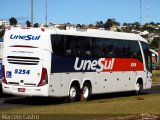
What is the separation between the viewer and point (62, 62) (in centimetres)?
2180

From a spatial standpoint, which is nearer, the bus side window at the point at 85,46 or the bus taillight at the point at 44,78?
the bus taillight at the point at 44,78

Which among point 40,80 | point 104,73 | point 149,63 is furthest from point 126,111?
point 149,63

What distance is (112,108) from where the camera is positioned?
1736 cm

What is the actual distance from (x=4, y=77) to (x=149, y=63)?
10768 millimetres

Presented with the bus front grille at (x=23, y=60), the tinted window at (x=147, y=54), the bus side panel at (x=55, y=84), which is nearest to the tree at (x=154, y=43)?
the tinted window at (x=147, y=54)

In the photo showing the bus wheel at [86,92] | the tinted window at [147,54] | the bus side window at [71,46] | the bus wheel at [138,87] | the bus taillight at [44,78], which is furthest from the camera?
the tinted window at [147,54]

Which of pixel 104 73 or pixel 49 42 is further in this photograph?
pixel 104 73

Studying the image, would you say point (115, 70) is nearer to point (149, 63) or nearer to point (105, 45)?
point (105, 45)

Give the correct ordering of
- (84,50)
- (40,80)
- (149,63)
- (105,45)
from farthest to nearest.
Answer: (149,63) < (105,45) < (84,50) < (40,80)

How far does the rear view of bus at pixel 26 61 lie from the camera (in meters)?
21.0

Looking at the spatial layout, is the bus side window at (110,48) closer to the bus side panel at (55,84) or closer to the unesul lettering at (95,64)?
the unesul lettering at (95,64)

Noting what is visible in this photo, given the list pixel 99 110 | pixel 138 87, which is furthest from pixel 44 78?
pixel 138 87

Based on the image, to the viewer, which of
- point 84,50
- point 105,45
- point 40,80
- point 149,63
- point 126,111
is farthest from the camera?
point 149,63

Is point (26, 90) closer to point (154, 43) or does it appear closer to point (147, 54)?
point (147, 54)
